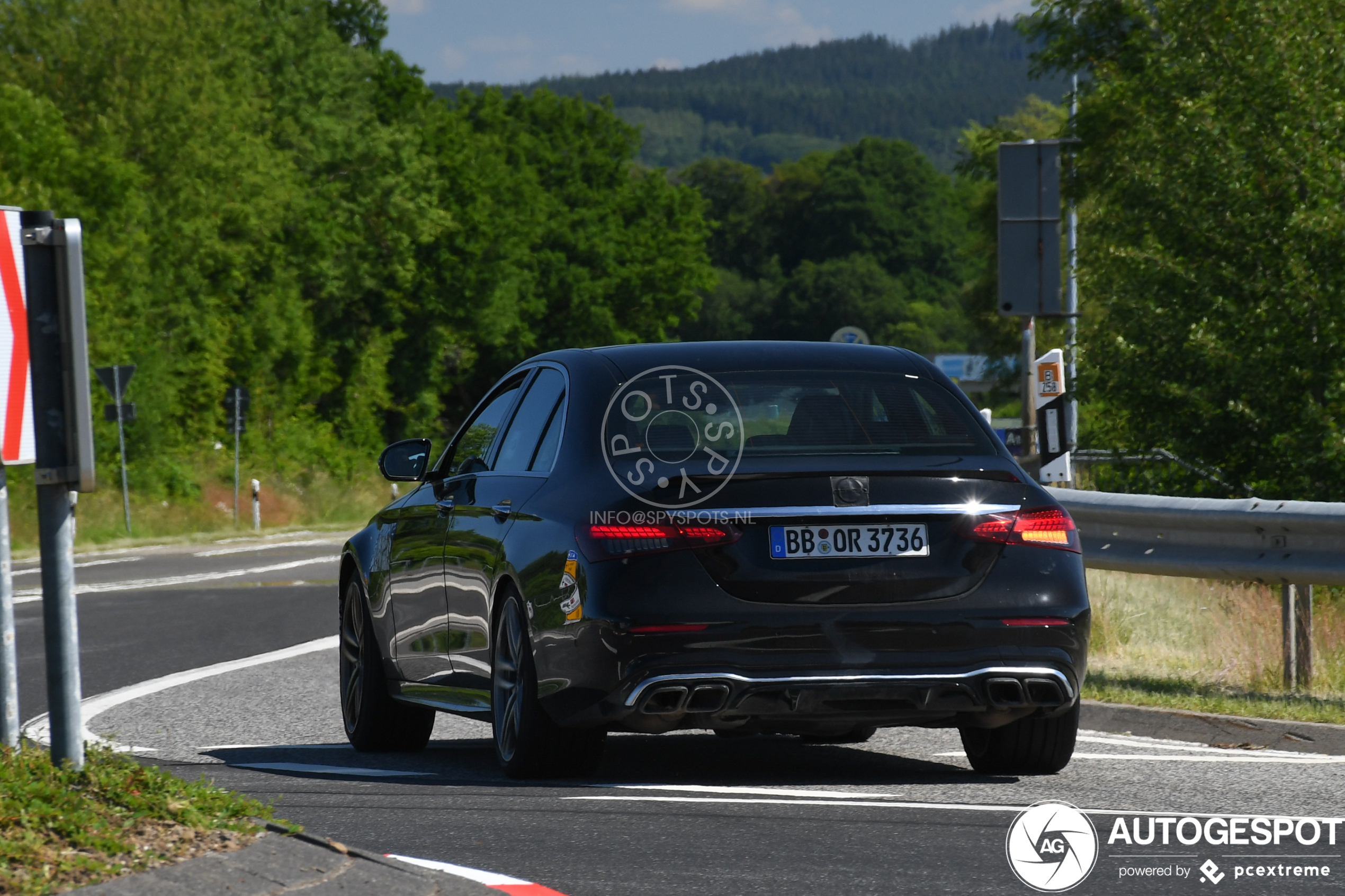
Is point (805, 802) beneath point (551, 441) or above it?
beneath

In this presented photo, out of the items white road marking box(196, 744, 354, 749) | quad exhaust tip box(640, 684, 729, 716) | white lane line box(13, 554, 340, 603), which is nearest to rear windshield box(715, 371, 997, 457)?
quad exhaust tip box(640, 684, 729, 716)

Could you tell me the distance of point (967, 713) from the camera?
7008 mm

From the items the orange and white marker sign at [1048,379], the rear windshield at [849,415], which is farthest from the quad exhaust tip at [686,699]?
the orange and white marker sign at [1048,379]

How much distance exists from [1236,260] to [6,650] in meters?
11.0

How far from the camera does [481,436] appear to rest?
28.4 feet

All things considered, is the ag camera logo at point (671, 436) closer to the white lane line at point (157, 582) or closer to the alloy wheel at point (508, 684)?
the alloy wheel at point (508, 684)

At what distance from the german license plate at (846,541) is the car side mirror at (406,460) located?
237cm

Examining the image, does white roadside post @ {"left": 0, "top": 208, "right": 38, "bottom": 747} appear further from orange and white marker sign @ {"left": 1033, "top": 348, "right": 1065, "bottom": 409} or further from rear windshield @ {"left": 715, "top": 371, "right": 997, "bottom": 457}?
orange and white marker sign @ {"left": 1033, "top": 348, "right": 1065, "bottom": 409}

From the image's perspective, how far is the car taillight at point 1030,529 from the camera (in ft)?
22.7

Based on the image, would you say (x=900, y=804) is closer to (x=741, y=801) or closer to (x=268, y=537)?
(x=741, y=801)

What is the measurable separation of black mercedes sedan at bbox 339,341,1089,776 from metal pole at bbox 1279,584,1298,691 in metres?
2.97

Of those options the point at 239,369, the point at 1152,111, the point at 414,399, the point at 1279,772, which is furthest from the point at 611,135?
the point at 1279,772

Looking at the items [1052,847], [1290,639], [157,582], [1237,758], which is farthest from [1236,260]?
[157,582]

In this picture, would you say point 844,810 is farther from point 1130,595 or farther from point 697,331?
point 697,331
